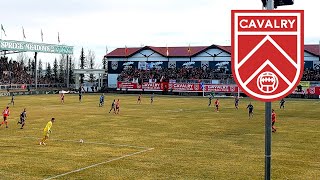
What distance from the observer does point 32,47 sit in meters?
90.0

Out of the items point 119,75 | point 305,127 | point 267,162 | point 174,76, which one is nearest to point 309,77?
point 174,76

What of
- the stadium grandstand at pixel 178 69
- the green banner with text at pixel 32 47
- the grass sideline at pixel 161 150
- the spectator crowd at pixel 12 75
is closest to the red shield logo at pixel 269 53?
the grass sideline at pixel 161 150

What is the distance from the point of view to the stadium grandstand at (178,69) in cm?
8612

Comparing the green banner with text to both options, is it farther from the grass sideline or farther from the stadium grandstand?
the grass sideline

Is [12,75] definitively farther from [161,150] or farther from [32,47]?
[161,150]

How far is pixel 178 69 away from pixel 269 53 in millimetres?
93354

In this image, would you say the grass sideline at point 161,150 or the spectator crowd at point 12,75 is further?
the spectator crowd at point 12,75

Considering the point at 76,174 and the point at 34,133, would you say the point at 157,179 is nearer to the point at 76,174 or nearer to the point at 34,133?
the point at 76,174

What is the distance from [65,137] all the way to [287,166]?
14.7 metres

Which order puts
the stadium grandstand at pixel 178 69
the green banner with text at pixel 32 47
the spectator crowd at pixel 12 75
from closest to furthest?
the green banner with text at pixel 32 47, the stadium grandstand at pixel 178 69, the spectator crowd at pixel 12 75

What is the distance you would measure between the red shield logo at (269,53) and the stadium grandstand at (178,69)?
3078 inches

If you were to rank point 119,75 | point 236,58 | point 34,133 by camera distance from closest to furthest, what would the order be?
point 236,58 → point 34,133 → point 119,75

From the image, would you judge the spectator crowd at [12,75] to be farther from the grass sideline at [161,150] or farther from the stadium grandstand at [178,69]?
the grass sideline at [161,150]

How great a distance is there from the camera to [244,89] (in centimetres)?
484
